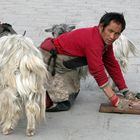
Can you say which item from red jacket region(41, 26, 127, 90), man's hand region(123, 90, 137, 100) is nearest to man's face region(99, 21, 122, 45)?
red jacket region(41, 26, 127, 90)

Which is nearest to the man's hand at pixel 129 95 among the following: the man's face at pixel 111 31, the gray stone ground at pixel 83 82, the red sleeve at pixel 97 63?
the gray stone ground at pixel 83 82

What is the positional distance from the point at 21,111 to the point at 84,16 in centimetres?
588

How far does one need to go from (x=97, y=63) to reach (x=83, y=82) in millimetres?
1410

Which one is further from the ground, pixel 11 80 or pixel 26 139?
pixel 11 80

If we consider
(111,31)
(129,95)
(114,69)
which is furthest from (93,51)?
(129,95)

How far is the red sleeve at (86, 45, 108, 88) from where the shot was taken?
5340mm

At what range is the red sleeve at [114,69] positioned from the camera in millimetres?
5828

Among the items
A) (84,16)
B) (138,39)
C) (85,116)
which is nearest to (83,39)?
(85,116)

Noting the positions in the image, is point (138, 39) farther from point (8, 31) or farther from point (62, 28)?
point (8, 31)

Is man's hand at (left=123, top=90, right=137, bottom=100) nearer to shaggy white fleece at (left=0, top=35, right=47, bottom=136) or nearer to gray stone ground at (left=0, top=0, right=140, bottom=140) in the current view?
gray stone ground at (left=0, top=0, right=140, bottom=140)

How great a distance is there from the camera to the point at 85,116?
559 centimetres

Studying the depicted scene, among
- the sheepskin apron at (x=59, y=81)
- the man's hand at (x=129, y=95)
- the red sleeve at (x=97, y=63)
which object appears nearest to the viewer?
the red sleeve at (x=97, y=63)

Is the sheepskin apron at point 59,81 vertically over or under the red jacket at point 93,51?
under

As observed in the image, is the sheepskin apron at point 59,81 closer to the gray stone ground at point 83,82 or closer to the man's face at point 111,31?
the gray stone ground at point 83,82
